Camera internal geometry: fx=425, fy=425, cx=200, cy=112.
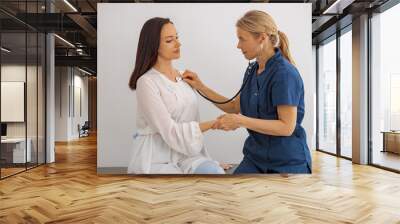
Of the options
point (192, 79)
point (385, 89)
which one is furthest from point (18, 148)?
point (385, 89)

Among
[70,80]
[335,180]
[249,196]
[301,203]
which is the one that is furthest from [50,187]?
[70,80]

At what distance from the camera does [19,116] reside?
7148 mm

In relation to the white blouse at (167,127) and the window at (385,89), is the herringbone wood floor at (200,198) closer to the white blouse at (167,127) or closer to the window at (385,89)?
the white blouse at (167,127)

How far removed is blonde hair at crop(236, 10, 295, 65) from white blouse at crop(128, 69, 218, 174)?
3.90 ft

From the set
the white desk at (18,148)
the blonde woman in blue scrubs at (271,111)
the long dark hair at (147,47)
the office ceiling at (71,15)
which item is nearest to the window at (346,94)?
the office ceiling at (71,15)

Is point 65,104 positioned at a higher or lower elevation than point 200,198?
higher

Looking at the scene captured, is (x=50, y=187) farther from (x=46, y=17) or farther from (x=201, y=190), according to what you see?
(x=46, y=17)

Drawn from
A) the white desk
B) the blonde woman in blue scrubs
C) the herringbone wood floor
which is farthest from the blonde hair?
the white desk

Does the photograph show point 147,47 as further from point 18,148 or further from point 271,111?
point 18,148

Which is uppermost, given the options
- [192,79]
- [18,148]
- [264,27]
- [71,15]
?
[71,15]

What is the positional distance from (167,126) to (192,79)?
0.86 meters

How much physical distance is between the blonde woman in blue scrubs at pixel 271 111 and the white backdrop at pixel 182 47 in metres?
0.78

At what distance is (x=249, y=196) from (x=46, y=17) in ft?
17.4

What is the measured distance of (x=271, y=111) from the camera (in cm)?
510
